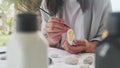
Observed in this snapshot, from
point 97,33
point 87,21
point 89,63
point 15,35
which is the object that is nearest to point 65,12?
point 87,21

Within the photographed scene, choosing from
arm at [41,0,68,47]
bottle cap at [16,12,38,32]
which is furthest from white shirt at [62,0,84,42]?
bottle cap at [16,12,38,32]

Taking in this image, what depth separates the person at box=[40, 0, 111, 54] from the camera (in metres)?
1.18

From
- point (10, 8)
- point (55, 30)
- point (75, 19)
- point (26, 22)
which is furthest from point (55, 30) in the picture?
point (26, 22)

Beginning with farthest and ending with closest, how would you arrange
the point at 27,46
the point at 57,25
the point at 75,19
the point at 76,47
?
the point at 75,19, the point at 57,25, the point at 76,47, the point at 27,46

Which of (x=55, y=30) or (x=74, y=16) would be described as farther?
(x=74, y=16)

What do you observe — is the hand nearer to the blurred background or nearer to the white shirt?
the white shirt

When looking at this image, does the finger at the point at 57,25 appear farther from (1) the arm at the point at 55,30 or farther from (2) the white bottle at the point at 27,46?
(2) the white bottle at the point at 27,46

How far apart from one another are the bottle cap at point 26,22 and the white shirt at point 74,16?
3.19 ft

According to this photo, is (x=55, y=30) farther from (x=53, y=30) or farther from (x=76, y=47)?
(x=76, y=47)

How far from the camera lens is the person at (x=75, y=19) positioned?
1181 mm

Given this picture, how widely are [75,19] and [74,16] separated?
20 mm

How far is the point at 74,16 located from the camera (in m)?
1.33

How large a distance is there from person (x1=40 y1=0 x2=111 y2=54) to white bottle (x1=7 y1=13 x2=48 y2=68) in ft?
2.56

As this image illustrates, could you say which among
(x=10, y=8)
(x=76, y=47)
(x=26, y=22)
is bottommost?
(x=76, y=47)
